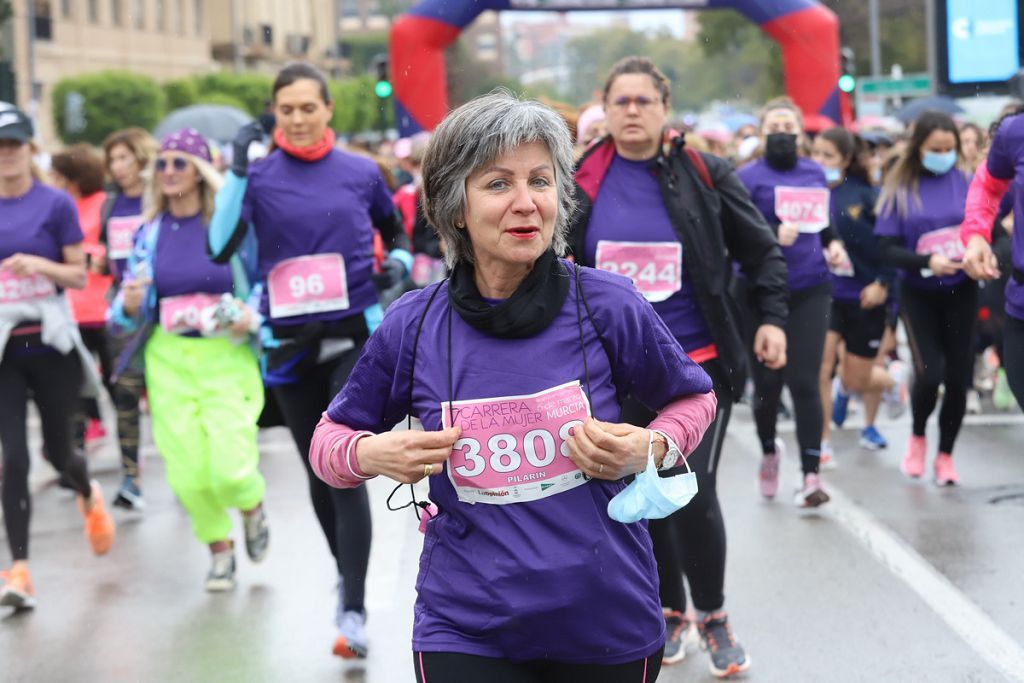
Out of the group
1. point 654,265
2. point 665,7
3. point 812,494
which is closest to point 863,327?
point 812,494

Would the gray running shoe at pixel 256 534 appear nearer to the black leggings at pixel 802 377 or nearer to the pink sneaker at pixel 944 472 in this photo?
the black leggings at pixel 802 377

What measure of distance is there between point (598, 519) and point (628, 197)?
8.06ft

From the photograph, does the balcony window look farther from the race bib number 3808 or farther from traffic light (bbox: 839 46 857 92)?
the race bib number 3808

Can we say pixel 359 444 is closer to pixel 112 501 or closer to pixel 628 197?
pixel 628 197

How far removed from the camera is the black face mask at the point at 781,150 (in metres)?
8.80

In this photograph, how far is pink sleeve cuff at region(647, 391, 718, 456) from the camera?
3279mm

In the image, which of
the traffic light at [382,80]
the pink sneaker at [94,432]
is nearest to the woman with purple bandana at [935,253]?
the pink sneaker at [94,432]

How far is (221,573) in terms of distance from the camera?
7312 millimetres

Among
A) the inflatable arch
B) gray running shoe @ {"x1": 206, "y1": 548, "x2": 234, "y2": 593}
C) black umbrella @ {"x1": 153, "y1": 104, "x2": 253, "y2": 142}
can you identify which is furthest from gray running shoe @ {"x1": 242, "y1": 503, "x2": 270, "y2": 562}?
the inflatable arch

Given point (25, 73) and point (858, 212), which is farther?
point (25, 73)

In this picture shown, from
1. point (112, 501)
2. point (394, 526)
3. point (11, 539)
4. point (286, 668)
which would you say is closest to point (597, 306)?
point (286, 668)

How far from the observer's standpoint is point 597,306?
10.7 feet

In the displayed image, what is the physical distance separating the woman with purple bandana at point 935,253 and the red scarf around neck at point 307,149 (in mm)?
3732

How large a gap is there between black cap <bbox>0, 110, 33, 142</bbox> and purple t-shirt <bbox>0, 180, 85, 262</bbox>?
0.81ft
